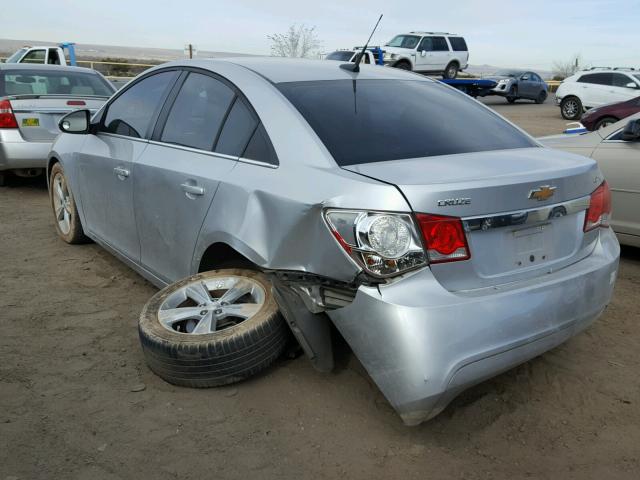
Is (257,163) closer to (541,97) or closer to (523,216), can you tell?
(523,216)

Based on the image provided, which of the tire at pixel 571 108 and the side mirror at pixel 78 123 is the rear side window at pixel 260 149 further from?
the tire at pixel 571 108

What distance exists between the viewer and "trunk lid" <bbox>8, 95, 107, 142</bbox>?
24.0ft

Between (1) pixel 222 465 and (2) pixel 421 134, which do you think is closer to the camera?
(1) pixel 222 465

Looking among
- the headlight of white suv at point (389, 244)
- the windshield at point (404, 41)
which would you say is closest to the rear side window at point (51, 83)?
the headlight of white suv at point (389, 244)

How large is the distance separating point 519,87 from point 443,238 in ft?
89.7

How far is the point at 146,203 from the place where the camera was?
359cm

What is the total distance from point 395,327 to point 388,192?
49 cm

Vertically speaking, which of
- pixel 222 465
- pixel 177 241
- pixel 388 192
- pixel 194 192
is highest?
pixel 388 192

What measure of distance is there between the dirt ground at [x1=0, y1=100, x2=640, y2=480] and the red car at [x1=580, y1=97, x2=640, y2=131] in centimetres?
1015

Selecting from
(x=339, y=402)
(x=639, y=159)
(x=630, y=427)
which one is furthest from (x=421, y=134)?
(x=639, y=159)

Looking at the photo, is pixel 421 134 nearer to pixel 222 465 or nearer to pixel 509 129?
pixel 509 129

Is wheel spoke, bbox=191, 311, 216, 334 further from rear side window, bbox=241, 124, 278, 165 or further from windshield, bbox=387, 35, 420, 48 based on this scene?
windshield, bbox=387, 35, 420, 48

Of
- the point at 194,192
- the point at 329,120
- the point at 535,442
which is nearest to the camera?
the point at 535,442

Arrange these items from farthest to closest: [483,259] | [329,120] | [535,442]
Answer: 1. [329,120]
2. [535,442]
3. [483,259]
